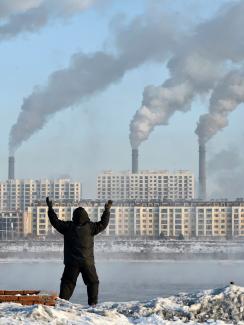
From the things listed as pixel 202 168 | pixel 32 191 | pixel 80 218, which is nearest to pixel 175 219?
pixel 202 168

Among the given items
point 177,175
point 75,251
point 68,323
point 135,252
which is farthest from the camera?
point 177,175

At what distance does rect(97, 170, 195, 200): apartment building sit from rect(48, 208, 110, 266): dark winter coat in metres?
148

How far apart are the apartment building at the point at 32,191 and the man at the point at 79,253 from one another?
545 ft

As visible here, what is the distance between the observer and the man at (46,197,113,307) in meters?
10.1

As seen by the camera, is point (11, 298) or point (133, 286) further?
point (133, 286)

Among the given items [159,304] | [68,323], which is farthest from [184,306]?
[68,323]

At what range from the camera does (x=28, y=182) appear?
179000mm

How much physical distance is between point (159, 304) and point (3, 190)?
559 feet

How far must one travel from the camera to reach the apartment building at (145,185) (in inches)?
6452

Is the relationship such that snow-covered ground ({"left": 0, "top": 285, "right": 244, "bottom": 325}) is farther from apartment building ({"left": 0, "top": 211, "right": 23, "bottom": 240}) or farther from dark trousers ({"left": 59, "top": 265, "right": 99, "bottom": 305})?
apartment building ({"left": 0, "top": 211, "right": 23, "bottom": 240})

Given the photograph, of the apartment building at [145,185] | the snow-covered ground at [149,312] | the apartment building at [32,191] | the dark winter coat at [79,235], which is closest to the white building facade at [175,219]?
the apartment building at [145,185]

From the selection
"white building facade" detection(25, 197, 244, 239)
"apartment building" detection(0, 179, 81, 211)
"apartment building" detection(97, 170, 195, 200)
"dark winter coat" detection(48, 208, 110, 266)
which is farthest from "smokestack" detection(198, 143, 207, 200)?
"dark winter coat" detection(48, 208, 110, 266)

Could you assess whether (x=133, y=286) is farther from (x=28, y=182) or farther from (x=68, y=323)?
(x=28, y=182)

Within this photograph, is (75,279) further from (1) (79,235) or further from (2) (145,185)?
(2) (145,185)
